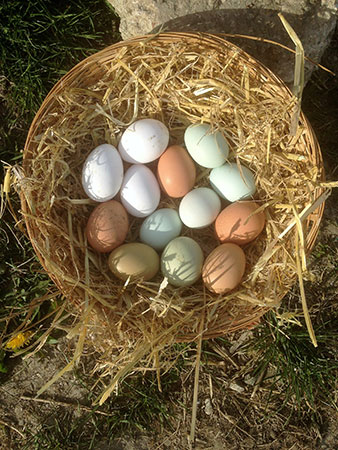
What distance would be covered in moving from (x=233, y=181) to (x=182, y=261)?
0.37m

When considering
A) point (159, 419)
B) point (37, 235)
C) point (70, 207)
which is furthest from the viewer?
point (159, 419)

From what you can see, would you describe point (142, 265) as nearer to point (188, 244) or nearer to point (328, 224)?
point (188, 244)

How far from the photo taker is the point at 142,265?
192 centimetres

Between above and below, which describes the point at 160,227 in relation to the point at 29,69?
below

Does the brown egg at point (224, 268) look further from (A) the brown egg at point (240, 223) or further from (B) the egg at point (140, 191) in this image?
(B) the egg at point (140, 191)

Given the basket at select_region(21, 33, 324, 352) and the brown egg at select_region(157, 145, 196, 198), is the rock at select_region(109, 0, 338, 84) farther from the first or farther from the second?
the brown egg at select_region(157, 145, 196, 198)

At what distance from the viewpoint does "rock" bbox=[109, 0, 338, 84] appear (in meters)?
2.00

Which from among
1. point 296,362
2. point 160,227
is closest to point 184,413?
point 296,362

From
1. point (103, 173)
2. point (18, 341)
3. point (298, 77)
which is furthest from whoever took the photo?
point (18, 341)

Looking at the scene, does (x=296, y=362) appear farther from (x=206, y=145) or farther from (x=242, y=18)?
(x=242, y=18)

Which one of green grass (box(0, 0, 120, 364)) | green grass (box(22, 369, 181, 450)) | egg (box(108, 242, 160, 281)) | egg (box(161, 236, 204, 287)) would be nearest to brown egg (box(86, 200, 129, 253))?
egg (box(108, 242, 160, 281))

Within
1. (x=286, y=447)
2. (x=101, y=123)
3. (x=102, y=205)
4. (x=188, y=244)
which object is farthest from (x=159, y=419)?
(x=101, y=123)

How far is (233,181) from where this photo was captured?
77.9 inches

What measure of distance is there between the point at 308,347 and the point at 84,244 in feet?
3.65
